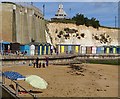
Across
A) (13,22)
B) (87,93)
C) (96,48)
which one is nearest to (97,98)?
(87,93)

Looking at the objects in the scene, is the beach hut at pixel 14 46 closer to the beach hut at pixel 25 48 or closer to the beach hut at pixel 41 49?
the beach hut at pixel 25 48

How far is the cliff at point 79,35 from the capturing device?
7156cm

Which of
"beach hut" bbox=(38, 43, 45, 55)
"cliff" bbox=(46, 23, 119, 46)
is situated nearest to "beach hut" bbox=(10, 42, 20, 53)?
"beach hut" bbox=(38, 43, 45, 55)

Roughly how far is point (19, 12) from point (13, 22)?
3.16 metres

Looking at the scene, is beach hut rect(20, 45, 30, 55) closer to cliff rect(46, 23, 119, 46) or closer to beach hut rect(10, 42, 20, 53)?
beach hut rect(10, 42, 20, 53)

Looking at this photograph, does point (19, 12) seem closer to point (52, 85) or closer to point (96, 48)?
point (96, 48)

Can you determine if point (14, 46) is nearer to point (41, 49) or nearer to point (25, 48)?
point (25, 48)

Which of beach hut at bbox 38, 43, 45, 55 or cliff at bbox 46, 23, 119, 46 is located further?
cliff at bbox 46, 23, 119, 46

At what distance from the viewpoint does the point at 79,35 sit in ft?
243

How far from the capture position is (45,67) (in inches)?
1300

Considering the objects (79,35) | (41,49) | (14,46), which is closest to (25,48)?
(14,46)

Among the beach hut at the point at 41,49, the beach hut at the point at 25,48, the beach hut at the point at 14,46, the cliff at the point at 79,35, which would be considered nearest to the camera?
the beach hut at the point at 25,48

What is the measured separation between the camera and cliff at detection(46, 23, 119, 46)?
7156 centimetres

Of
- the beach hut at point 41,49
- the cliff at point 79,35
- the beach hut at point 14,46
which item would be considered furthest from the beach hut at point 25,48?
the cliff at point 79,35
